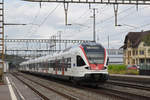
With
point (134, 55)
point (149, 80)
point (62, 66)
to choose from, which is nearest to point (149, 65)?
point (149, 80)

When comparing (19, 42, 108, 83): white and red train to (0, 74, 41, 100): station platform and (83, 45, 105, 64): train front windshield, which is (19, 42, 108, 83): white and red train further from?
(0, 74, 41, 100): station platform

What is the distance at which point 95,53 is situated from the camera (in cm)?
2148

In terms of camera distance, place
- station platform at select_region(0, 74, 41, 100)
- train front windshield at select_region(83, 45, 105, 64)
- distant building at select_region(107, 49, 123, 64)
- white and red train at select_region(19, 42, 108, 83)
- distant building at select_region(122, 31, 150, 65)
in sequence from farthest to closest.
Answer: distant building at select_region(107, 49, 123, 64), distant building at select_region(122, 31, 150, 65), train front windshield at select_region(83, 45, 105, 64), white and red train at select_region(19, 42, 108, 83), station platform at select_region(0, 74, 41, 100)

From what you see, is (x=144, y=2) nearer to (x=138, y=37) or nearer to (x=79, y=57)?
(x=79, y=57)

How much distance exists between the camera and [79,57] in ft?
70.6

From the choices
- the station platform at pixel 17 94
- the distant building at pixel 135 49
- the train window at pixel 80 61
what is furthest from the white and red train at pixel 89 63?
the distant building at pixel 135 49

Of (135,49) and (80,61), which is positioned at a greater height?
(135,49)

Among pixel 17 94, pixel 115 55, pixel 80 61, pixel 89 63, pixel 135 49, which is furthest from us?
pixel 115 55

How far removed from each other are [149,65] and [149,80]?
11558 mm

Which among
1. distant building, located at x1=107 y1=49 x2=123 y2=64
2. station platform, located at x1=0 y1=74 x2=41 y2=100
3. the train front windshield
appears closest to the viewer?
station platform, located at x1=0 y1=74 x2=41 y2=100

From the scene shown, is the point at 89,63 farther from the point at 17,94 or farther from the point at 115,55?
the point at 115,55

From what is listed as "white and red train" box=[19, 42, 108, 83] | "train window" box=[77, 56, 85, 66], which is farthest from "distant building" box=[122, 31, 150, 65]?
"train window" box=[77, 56, 85, 66]

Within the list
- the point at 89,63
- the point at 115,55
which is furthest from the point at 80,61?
the point at 115,55

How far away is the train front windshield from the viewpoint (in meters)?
21.1
